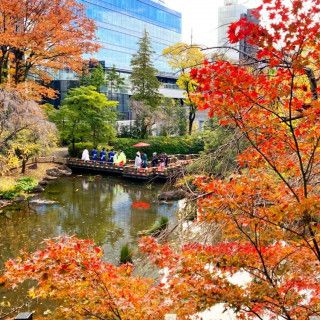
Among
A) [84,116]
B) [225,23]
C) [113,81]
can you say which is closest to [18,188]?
[84,116]

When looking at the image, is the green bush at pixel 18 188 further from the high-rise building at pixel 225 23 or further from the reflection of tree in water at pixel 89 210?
the high-rise building at pixel 225 23

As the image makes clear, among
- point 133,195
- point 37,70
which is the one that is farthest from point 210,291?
point 37,70

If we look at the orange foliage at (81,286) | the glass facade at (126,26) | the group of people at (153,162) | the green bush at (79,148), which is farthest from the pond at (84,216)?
the glass facade at (126,26)

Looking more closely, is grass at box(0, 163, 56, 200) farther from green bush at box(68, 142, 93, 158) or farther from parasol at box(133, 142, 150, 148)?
parasol at box(133, 142, 150, 148)

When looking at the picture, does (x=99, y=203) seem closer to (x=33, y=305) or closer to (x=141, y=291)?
(x=33, y=305)

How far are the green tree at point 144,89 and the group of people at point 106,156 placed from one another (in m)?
6.49

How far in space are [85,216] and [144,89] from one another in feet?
63.8

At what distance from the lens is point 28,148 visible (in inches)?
877

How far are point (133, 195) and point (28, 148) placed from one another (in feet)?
21.0

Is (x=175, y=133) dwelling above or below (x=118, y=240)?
above

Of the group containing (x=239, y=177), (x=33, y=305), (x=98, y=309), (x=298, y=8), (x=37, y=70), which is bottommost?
(x=33, y=305)

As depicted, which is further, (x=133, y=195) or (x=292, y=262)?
(x=133, y=195)

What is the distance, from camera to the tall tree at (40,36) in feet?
67.0

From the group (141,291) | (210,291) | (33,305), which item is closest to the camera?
(210,291)
